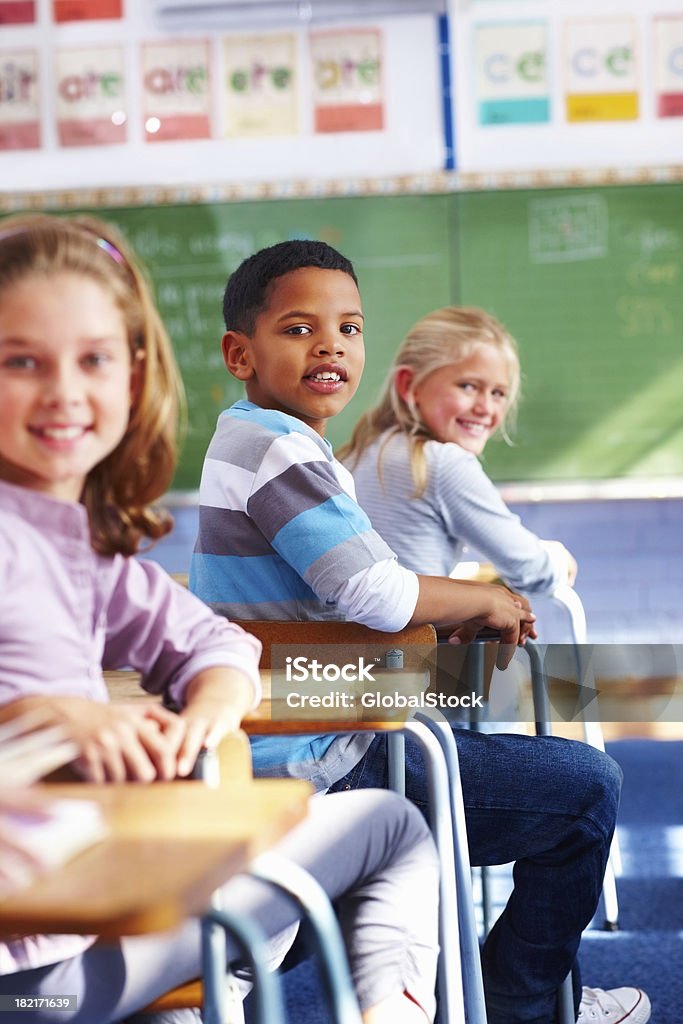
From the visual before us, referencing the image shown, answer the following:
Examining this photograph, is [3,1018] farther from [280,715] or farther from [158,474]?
[158,474]

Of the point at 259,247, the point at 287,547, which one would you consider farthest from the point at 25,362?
the point at 259,247

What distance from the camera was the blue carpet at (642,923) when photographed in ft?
6.26

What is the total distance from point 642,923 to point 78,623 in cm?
151

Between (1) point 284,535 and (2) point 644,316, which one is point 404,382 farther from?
(2) point 644,316

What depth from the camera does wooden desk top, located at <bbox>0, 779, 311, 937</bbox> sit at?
66 cm

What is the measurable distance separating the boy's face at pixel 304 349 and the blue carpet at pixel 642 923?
0.63 metres

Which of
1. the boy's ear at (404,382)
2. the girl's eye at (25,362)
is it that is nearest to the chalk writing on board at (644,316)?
the boy's ear at (404,382)

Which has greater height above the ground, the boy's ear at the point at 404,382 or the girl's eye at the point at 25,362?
Answer: the girl's eye at the point at 25,362

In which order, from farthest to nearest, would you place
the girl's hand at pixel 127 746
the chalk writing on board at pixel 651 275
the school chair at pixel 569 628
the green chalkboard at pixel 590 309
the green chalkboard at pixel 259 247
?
the chalk writing on board at pixel 651 275 → the green chalkboard at pixel 590 309 → the school chair at pixel 569 628 → the green chalkboard at pixel 259 247 → the girl's hand at pixel 127 746

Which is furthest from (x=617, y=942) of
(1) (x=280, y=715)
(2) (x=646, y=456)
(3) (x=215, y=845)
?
(3) (x=215, y=845)

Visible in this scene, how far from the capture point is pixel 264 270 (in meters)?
1.43

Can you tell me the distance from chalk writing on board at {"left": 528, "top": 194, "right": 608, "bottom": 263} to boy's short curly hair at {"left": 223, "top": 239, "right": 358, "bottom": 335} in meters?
1.03

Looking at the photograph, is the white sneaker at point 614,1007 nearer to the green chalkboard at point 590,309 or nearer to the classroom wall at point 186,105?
the green chalkboard at point 590,309

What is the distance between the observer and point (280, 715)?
1229 mm
